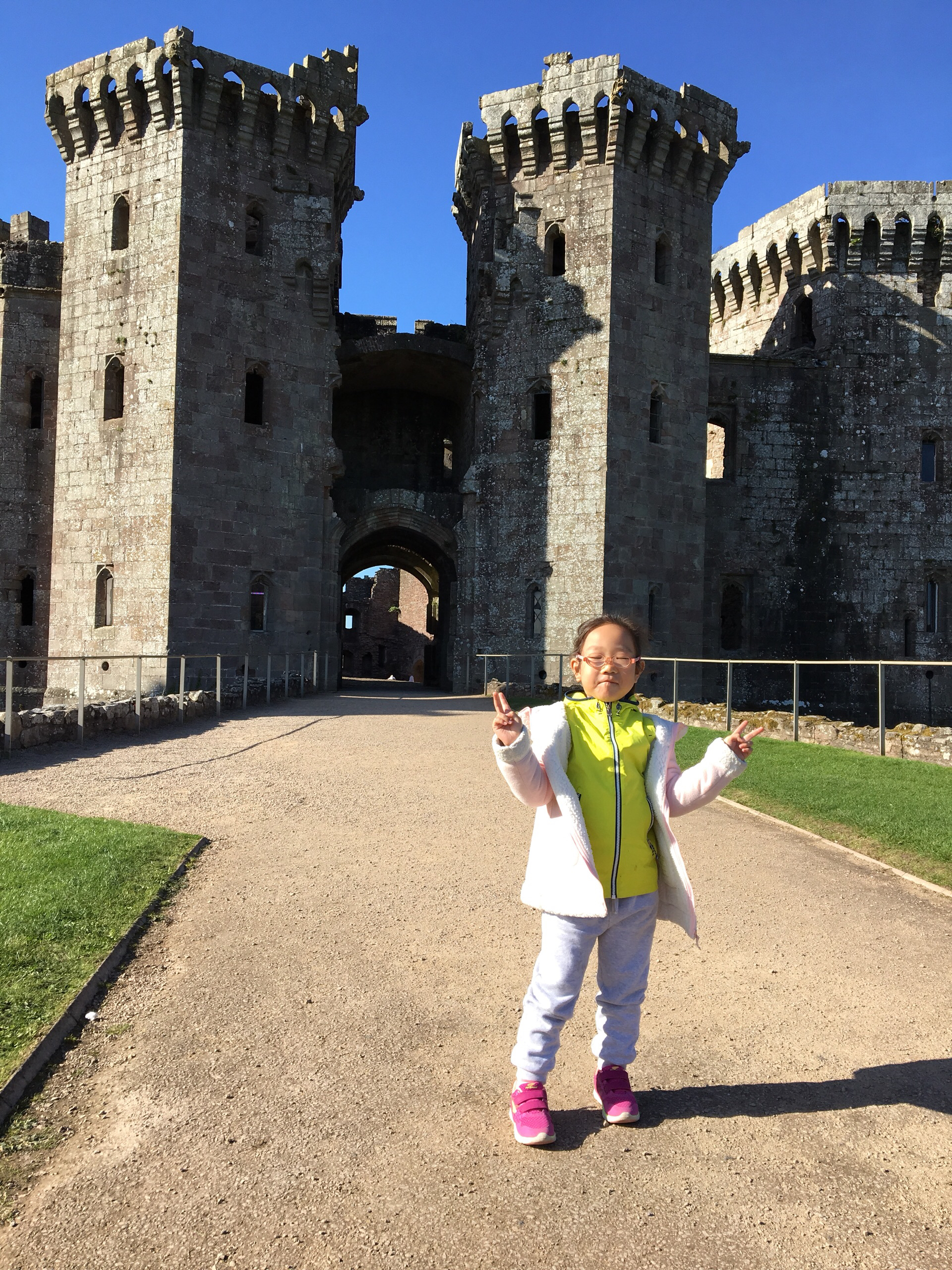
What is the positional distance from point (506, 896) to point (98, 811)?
3533 millimetres

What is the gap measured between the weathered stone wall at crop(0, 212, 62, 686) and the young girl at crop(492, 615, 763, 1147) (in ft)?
70.8

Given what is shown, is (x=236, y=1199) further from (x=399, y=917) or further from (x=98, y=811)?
(x=98, y=811)

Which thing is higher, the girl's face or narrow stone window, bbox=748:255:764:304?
narrow stone window, bbox=748:255:764:304

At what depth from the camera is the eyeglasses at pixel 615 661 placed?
308cm

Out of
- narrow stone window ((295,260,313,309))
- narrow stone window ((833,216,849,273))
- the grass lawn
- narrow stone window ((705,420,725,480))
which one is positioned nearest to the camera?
the grass lawn

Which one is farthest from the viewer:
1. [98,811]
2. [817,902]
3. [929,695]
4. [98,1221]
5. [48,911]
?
[929,695]

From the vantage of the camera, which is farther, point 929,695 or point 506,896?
point 929,695

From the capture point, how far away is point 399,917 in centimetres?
488

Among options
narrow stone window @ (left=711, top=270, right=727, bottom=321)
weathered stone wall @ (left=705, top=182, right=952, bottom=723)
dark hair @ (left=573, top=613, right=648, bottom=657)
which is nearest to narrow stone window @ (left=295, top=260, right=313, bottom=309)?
weathered stone wall @ (left=705, top=182, right=952, bottom=723)

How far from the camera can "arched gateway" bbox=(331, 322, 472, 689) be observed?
23375mm

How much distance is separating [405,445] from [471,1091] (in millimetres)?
24837

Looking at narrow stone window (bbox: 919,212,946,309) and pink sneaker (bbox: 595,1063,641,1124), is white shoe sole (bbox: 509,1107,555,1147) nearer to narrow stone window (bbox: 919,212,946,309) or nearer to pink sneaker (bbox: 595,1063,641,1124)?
pink sneaker (bbox: 595,1063,641,1124)

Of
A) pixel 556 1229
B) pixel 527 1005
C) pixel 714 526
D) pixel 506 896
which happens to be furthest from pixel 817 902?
pixel 714 526

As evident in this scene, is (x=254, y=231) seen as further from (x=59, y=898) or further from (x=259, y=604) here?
(x=59, y=898)
